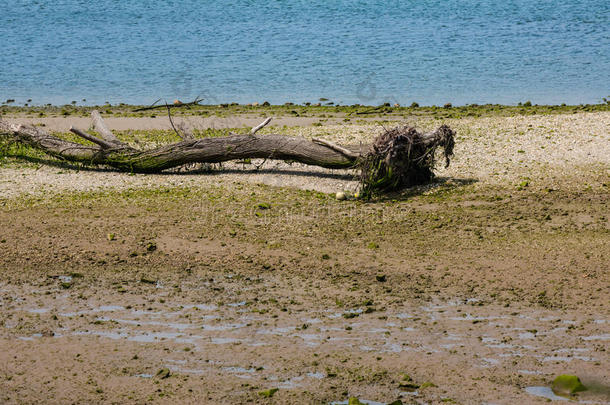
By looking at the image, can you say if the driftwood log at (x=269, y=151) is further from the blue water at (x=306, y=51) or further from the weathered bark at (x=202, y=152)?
the blue water at (x=306, y=51)

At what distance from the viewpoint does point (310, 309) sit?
6.10 meters

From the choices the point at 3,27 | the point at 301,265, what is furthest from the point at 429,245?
the point at 3,27

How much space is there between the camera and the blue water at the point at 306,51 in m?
20.4

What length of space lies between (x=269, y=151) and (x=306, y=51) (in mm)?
16786

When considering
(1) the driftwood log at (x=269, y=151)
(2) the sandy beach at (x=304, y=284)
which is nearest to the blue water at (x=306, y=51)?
(1) the driftwood log at (x=269, y=151)

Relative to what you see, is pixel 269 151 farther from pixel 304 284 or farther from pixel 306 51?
pixel 306 51

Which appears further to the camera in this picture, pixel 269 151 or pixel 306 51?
pixel 306 51

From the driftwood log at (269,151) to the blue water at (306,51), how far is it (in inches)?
331

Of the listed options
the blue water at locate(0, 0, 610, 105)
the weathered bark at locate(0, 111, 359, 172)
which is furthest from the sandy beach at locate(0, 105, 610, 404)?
the blue water at locate(0, 0, 610, 105)

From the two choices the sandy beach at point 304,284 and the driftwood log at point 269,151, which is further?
the driftwood log at point 269,151

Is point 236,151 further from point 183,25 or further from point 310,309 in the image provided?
point 183,25

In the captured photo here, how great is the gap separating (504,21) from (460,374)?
29.7 metres

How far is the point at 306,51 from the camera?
86.8ft

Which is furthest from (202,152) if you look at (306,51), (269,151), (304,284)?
(306,51)
